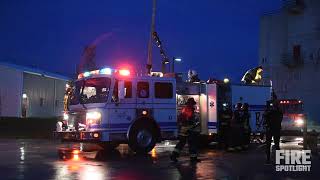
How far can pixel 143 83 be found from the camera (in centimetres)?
1761

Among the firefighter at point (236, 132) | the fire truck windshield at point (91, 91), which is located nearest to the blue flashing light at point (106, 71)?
the fire truck windshield at point (91, 91)

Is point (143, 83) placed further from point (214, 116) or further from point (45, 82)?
point (45, 82)

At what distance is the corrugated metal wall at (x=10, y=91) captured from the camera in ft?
113

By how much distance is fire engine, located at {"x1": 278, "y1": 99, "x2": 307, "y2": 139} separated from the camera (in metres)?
31.3

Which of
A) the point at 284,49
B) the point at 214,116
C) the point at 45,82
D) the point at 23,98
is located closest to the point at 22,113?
the point at 23,98

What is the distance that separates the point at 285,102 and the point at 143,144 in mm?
16996

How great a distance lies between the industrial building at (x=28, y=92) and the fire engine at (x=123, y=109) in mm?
18074

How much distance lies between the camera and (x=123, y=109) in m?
17.0

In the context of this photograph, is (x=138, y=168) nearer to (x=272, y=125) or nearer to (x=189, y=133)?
(x=189, y=133)

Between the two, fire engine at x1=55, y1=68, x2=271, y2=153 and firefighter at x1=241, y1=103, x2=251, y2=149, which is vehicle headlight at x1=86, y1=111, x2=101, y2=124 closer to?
fire engine at x1=55, y1=68, x2=271, y2=153

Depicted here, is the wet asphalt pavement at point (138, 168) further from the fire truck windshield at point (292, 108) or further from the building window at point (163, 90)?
the fire truck windshield at point (292, 108)

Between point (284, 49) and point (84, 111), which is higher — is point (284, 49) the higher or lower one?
the higher one

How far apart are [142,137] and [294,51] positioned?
3443 cm
